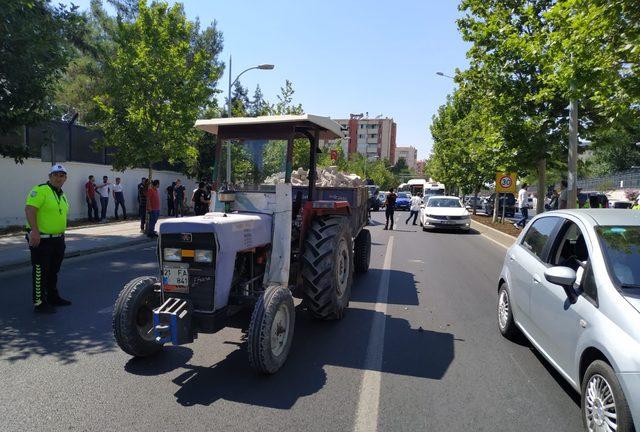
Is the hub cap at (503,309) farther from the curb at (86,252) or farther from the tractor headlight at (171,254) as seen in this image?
the curb at (86,252)

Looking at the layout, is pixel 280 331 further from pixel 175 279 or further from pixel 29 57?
pixel 29 57

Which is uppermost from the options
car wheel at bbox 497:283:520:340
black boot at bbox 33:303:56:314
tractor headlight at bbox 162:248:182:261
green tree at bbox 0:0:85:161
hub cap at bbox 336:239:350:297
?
green tree at bbox 0:0:85:161

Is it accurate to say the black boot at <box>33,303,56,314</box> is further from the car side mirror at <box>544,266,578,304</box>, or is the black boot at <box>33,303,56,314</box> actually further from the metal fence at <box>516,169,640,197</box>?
the metal fence at <box>516,169,640,197</box>

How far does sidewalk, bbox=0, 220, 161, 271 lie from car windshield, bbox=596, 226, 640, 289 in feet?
33.7

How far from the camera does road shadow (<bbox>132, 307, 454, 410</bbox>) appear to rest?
403 cm

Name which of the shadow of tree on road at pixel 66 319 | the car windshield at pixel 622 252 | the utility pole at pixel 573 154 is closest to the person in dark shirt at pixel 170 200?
the shadow of tree on road at pixel 66 319

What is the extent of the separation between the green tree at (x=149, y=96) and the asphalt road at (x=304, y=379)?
39.8 feet

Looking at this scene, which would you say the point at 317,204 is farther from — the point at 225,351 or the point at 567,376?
the point at 567,376

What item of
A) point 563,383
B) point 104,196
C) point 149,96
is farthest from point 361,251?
point 104,196

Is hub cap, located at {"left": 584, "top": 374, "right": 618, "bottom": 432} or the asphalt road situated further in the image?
the asphalt road

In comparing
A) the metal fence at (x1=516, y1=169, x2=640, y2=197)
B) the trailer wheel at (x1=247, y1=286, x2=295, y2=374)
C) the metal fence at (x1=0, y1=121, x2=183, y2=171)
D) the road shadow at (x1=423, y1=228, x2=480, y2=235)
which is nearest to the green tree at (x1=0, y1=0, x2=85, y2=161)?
the metal fence at (x1=0, y1=121, x2=183, y2=171)

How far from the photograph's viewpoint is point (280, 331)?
458 centimetres

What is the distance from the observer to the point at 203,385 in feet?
13.8

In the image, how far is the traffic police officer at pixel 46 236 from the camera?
6270 millimetres
